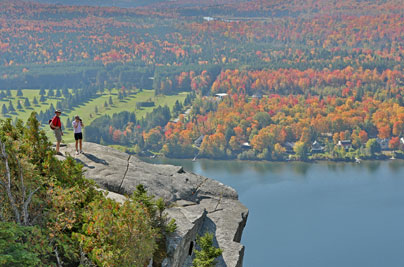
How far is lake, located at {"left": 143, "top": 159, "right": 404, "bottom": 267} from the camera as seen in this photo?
241 feet

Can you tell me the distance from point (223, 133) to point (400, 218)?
70649 mm

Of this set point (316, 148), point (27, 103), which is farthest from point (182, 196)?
point (27, 103)

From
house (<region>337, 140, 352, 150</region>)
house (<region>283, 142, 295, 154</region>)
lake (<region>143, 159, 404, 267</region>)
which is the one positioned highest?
lake (<region>143, 159, 404, 267</region>)

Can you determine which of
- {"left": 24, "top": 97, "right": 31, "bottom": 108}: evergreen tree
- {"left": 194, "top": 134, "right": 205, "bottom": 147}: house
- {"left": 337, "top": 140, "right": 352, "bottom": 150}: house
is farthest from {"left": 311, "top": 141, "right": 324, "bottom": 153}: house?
{"left": 24, "top": 97, "right": 31, "bottom": 108}: evergreen tree

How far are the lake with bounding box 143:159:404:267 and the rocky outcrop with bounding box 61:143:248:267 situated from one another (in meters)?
45.0

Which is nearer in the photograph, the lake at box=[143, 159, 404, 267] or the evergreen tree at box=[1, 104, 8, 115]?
the lake at box=[143, 159, 404, 267]

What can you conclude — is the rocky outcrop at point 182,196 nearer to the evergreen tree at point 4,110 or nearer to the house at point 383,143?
the house at point 383,143

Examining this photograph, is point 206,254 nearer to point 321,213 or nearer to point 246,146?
point 321,213

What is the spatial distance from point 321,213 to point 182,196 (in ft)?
229

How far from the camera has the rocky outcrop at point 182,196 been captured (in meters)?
21.4

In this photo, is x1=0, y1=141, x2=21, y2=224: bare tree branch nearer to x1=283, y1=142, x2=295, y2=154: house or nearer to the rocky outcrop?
the rocky outcrop

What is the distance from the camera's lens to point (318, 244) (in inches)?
3103

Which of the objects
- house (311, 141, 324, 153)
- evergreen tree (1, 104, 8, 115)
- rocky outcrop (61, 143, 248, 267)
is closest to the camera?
rocky outcrop (61, 143, 248, 267)

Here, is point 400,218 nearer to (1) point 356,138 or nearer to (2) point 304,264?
(2) point 304,264
